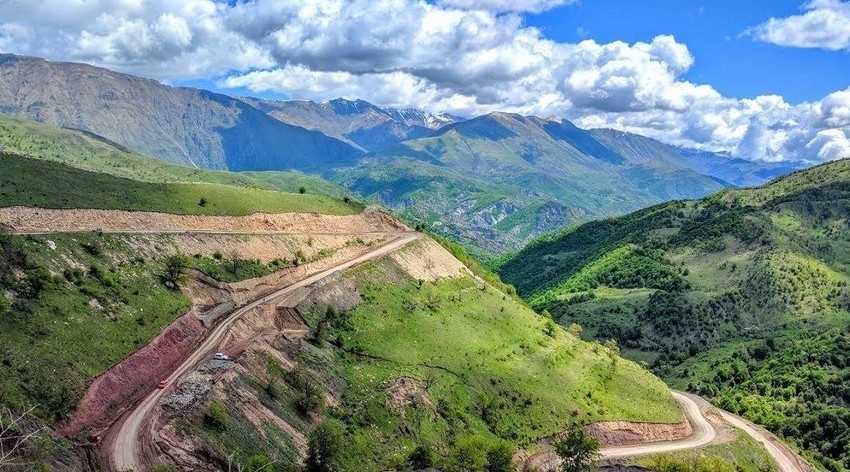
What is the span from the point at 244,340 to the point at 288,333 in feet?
27.4

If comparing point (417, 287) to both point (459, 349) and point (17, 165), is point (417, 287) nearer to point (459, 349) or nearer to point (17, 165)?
point (459, 349)

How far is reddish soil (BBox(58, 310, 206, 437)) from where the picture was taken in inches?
2420

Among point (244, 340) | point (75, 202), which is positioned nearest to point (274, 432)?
point (244, 340)

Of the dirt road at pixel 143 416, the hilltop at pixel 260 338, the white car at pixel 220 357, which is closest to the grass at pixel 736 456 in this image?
the hilltop at pixel 260 338

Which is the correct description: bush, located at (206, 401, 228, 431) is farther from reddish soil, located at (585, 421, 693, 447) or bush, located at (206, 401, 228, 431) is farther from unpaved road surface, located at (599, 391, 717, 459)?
reddish soil, located at (585, 421, 693, 447)

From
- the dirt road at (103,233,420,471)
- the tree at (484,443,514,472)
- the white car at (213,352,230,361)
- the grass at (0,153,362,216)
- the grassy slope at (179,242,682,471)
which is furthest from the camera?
the grass at (0,153,362,216)

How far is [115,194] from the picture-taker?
10744cm

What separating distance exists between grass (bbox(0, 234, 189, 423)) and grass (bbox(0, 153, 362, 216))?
1503cm

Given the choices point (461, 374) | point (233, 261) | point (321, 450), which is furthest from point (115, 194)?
point (461, 374)

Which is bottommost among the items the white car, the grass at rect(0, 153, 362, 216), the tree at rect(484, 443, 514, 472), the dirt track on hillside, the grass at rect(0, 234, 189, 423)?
the tree at rect(484, 443, 514, 472)

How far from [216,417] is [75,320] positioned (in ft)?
66.4

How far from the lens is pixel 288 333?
9225cm

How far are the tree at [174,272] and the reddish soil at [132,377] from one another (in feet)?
21.3

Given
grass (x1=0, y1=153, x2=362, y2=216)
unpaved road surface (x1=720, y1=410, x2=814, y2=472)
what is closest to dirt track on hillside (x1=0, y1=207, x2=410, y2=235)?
grass (x1=0, y1=153, x2=362, y2=216)
